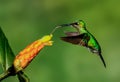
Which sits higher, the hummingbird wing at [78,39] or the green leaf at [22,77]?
the hummingbird wing at [78,39]

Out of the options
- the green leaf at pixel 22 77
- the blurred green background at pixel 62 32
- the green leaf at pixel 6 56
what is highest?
the green leaf at pixel 6 56

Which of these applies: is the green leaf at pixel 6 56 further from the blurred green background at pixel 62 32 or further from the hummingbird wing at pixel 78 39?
the blurred green background at pixel 62 32

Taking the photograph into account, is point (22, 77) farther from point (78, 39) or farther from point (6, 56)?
point (78, 39)

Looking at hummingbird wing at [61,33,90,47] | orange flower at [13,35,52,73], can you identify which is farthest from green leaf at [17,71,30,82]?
hummingbird wing at [61,33,90,47]

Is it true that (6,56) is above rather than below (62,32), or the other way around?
above

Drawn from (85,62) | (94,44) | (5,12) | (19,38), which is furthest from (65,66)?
(94,44)

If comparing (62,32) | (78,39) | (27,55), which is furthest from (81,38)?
(62,32)

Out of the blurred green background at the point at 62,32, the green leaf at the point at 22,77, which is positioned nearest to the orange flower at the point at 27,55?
the green leaf at the point at 22,77

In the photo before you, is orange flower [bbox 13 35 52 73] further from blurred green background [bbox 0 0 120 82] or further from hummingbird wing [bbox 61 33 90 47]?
blurred green background [bbox 0 0 120 82]

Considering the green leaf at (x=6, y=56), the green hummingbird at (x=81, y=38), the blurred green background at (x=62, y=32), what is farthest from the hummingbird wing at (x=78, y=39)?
the blurred green background at (x=62, y=32)

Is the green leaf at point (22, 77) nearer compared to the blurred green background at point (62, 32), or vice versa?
the green leaf at point (22, 77)
